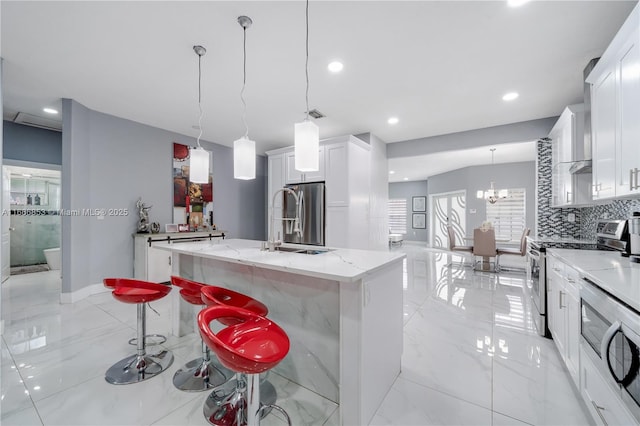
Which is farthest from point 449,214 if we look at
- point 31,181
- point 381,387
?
point 31,181

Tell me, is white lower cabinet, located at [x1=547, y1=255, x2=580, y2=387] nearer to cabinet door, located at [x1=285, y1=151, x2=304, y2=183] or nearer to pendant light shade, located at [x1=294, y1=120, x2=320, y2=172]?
pendant light shade, located at [x1=294, y1=120, x2=320, y2=172]

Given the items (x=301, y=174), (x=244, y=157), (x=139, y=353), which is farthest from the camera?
(x=301, y=174)

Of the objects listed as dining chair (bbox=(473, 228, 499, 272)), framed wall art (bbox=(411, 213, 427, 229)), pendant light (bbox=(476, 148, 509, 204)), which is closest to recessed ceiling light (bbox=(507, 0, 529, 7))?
dining chair (bbox=(473, 228, 499, 272))

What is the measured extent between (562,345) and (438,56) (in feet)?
8.98

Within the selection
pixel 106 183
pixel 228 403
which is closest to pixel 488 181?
pixel 228 403

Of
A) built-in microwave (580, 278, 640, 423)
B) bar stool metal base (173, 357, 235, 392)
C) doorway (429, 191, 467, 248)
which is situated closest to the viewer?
built-in microwave (580, 278, 640, 423)

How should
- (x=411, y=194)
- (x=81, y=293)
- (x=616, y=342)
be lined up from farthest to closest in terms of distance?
(x=411, y=194) < (x=81, y=293) < (x=616, y=342)

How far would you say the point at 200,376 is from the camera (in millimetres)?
1912

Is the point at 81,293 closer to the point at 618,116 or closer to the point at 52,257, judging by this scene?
the point at 52,257

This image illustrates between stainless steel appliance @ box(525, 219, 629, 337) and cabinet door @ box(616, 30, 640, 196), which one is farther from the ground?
cabinet door @ box(616, 30, 640, 196)

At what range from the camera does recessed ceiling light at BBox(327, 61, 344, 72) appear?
8.74 feet

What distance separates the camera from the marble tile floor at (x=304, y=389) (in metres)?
1.59

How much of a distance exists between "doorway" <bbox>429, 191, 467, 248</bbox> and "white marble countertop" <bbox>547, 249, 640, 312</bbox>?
6730 millimetres

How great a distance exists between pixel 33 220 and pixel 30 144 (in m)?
2.11
